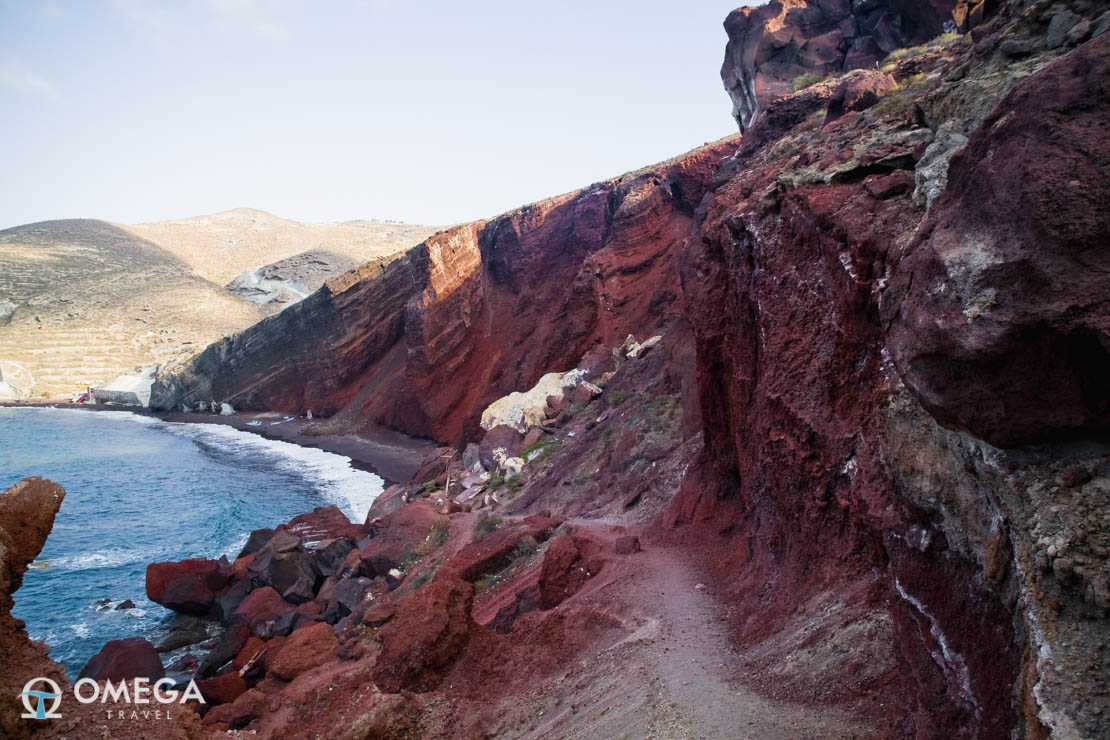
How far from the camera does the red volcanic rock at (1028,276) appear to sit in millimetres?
2646

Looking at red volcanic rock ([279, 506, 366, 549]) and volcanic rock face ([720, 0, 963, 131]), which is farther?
volcanic rock face ([720, 0, 963, 131])

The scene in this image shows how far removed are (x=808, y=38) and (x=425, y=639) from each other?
993 inches

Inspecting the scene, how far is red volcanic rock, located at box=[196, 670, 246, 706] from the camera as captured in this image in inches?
429

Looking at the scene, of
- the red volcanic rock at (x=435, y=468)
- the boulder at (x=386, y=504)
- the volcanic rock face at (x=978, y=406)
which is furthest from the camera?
the red volcanic rock at (x=435, y=468)

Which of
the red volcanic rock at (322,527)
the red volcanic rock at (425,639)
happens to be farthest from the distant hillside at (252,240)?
the red volcanic rock at (425,639)

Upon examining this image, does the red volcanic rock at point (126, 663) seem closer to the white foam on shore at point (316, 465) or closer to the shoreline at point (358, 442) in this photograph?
the white foam on shore at point (316, 465)

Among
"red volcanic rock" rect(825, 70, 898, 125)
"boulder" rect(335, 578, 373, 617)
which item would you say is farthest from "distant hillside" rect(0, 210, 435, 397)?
"red volcanic rock" rect(825, 70, 898, 125)

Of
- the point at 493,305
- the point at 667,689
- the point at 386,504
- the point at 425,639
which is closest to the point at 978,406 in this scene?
the point at 667,689

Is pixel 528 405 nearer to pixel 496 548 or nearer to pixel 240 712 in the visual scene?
pixel 496 548

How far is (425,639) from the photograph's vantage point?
757cm

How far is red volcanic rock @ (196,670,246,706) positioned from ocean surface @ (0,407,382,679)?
401cm

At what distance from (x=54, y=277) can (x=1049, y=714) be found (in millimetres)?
96804

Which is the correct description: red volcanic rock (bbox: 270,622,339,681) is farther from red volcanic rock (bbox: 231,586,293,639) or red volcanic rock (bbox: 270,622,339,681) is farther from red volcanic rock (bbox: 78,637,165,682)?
red volcanic rock (bbox: 78,637,165,682)

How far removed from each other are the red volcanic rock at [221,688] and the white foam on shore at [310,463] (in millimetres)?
11146
